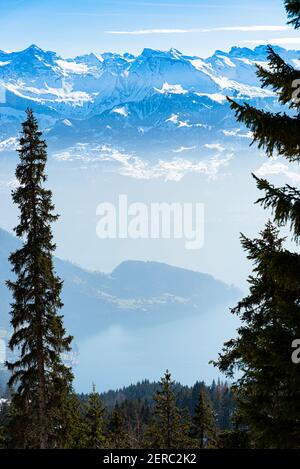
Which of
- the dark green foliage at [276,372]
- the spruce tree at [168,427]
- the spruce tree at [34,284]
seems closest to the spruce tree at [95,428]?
the spruce tree at [168,427]

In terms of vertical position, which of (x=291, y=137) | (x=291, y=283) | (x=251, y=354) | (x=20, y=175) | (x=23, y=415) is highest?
(x=20, y=175)

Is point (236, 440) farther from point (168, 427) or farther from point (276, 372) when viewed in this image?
point (168, 427)

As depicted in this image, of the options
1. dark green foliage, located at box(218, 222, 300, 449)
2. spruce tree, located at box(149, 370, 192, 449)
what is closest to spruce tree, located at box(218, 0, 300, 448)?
dark green foliage, located at box(218, 222, 300, 449)

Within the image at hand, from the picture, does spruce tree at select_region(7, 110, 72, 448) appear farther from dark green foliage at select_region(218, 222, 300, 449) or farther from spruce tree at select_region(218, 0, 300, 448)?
spruce tree at select_region(218, 0, 300, 448)

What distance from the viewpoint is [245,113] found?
399 inches

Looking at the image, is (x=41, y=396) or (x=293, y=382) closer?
(x=293, y=382)

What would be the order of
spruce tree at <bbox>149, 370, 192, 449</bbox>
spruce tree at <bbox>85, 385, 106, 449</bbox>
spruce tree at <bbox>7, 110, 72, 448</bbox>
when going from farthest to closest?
spruce tree at <bbox>85, 385, 106, 449</bbox>
spruce tree at <bbox>149, 370, 192, 449</bbox>
spruce tree at <bbox>7, 110, 72, 448</bbox>

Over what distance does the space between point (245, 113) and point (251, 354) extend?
572 cm

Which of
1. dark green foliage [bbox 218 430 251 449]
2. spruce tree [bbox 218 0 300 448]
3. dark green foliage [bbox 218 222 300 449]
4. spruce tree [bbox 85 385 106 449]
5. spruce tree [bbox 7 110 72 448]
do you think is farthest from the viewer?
spruce tree [bbox 85 385 106 449]

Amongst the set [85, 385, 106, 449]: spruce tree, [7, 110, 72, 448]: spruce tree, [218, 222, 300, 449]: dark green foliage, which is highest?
[7, 110, 72, 448]: spruce tree

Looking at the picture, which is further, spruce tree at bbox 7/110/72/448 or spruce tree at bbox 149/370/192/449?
spruce tree at bbox 149/370/192/449

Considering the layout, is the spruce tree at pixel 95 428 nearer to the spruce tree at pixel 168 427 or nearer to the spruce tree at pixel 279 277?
the spruce tree at pixel 168 427
